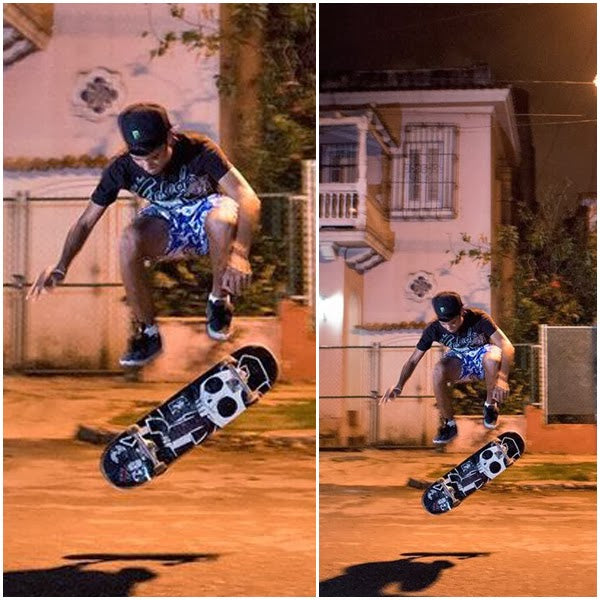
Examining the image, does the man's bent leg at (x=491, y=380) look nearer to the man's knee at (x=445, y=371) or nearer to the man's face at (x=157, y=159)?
the man's knee at (x=445, y=371)

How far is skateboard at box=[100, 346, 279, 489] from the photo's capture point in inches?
203

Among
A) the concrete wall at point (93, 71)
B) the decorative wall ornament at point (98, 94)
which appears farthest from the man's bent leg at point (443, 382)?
the decorative wall ornament at point (98, 94)

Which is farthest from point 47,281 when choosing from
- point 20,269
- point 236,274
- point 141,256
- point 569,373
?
point 569,373

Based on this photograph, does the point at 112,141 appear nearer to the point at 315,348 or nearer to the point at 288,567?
the point at 315,348

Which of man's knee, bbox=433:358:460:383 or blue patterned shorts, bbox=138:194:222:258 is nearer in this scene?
blue patterned shorts, bbox=138:194:222:258

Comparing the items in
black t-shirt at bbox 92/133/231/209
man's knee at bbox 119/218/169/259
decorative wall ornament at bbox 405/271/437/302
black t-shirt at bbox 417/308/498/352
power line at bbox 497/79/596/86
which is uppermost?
power line at bbox 497/79/596/86

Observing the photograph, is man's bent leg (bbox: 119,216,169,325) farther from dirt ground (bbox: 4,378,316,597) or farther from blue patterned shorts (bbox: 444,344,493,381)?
blue patterned shorts (bbox: 444,344,493,381)

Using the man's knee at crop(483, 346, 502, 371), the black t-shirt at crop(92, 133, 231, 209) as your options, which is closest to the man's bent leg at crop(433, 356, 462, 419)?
the man's knee at crop(483, 346, 502, 371)

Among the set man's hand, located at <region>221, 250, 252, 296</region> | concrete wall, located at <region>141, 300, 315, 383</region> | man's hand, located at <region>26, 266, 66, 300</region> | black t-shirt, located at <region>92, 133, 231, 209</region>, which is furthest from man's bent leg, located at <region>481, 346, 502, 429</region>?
man's hand, located at <region>26, 266, 66, 300</region>

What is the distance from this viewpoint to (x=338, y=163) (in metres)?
5.26

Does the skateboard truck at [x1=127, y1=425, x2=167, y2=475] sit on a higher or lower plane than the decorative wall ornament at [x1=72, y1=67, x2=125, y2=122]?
lower

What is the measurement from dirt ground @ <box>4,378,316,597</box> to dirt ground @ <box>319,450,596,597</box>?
16cm

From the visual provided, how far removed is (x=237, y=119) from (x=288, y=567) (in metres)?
1.93

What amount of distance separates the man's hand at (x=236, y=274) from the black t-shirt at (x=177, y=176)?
30 cm
